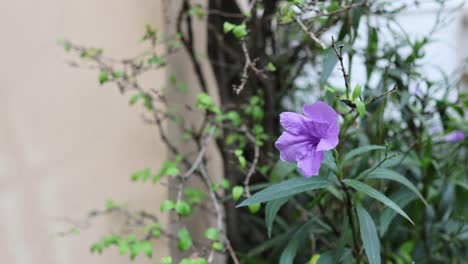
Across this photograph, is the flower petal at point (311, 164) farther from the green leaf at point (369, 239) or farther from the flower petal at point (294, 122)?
the green leaf at point (369, 239)

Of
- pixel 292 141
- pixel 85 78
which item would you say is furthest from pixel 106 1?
pixel 292 141

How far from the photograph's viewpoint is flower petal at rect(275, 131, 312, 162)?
0.64 metres

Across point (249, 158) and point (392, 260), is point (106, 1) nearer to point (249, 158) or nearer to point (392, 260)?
point (249, 158)

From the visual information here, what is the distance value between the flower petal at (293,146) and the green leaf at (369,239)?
175mm

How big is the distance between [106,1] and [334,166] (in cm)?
89

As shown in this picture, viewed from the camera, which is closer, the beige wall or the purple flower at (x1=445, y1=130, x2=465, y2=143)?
the purple flower at (x1=445, y1=130, x2=465, y2=143)

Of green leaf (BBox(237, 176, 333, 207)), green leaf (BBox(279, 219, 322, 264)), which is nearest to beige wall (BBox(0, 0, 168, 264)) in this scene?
green leaf (BBox(279, 219, 322, 264))

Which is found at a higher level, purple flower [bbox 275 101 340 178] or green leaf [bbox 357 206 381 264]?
purple flower [bbox 275 101 340 178]

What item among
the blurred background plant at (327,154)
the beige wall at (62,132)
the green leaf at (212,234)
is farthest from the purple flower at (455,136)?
the beige wall at (62,132)

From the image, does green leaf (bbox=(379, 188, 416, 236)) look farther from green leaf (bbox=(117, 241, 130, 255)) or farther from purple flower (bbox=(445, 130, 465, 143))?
green leaf (bbox=(117, 241, 130, 255))

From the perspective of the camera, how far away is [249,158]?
1352 millimetres

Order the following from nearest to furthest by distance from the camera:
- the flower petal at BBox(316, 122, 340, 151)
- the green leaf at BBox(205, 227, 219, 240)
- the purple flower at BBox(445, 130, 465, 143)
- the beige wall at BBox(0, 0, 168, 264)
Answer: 1. the flower petal at BBox(316, 122, 340, 151)
2. the green leaf at BBox(205, 227, 219, 240)
3. the purple flower at BBox(445, 130, 465, 143)
4. the beige wall at BBox(0, 0, 168, 264)

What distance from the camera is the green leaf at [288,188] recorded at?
0.68 metres

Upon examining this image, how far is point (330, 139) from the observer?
2.01 ft
